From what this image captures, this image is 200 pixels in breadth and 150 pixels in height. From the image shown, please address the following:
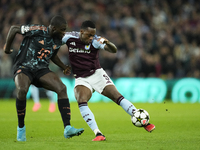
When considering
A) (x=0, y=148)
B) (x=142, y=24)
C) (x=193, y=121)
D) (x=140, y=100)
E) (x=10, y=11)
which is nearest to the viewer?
(x=0, y=148)

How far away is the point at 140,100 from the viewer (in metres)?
15.6

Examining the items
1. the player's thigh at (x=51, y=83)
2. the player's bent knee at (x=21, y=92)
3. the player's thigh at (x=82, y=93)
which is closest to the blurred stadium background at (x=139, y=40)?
the player's thigh at (x=82, y=93)

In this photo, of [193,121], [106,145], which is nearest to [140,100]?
[193,121]

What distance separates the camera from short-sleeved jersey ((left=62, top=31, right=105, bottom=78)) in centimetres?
654

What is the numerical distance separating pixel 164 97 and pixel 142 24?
415cm

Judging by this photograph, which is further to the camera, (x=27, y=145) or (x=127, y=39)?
(x=127, y=39)

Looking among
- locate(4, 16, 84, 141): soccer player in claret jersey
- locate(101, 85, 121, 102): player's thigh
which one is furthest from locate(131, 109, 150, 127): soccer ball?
locate(4, 16, 84, 141): soccer player in claret jersey

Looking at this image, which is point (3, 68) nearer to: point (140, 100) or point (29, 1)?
point (29, 1)

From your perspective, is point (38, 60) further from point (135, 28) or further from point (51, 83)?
point (135, 28)

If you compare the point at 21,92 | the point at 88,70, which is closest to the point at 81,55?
the point at 88,70

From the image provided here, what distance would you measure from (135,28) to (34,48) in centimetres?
1209

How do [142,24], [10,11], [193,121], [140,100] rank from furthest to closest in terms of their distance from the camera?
1. [10,11]
2. [142,24]
3. [140,100]
4. [193,121]

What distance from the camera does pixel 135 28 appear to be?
698 inches

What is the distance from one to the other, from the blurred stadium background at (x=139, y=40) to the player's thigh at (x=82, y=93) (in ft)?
25.0
